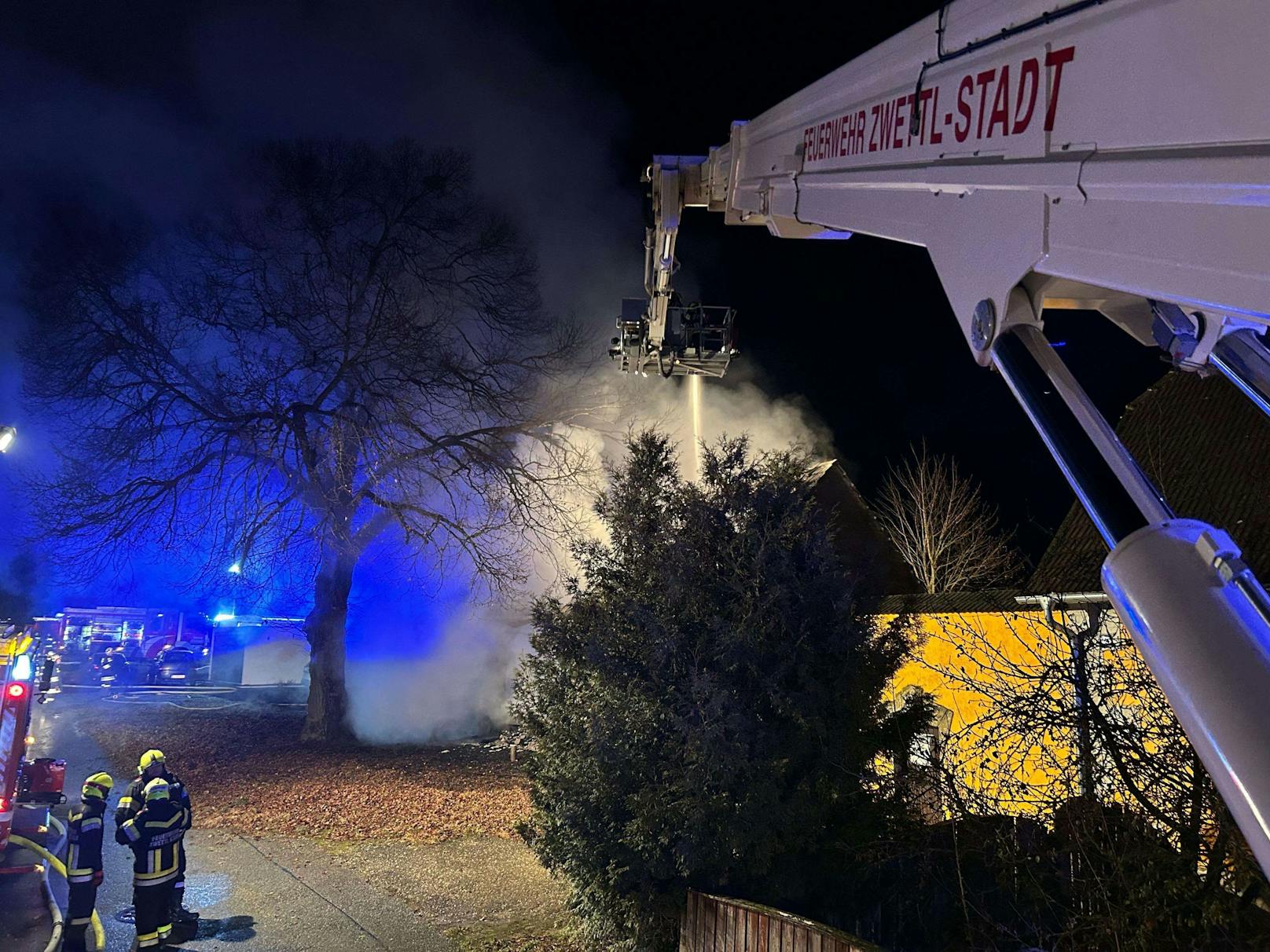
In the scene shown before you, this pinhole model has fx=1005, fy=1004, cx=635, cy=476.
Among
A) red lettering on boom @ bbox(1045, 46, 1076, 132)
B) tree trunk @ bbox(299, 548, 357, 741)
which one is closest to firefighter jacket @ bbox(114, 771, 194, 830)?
red lettering on boom @ bbox(1045, 46, 1076, 132)

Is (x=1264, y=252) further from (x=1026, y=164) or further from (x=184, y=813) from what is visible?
(x=184, y=813)

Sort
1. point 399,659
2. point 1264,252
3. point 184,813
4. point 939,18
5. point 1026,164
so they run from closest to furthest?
point 1264,252
point 1026,164
point 939,18
point 184,813
point 399,659

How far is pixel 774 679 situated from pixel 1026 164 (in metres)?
5.34

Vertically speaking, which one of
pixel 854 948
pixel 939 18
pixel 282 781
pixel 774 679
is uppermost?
pixel 939 18

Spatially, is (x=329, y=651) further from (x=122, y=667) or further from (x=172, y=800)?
(x=172, y=800)

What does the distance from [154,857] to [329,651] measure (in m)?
11.6

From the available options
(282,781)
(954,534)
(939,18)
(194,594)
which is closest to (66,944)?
(282,781)

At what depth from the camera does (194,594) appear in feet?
105

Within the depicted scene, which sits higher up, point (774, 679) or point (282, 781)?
point (774, 679)

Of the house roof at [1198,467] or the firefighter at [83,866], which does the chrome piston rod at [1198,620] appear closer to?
the firefighter at [83,866]

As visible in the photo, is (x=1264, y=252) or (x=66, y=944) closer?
(x=1264, y=252)

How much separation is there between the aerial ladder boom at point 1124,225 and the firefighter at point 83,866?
749cm

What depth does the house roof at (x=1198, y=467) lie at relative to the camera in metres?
10.7

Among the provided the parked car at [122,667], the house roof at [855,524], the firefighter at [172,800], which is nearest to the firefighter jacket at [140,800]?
the firefighter at [172,800]
